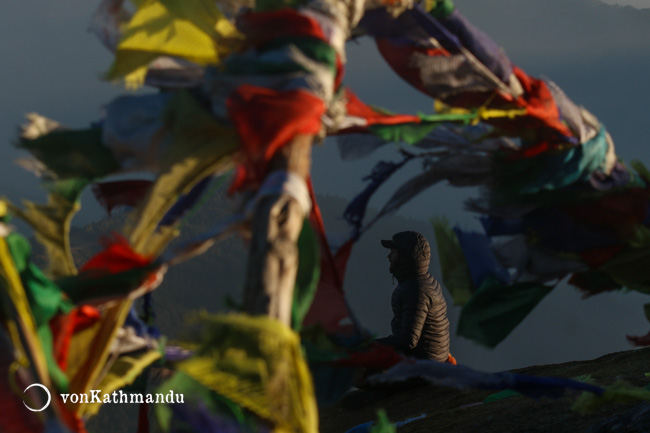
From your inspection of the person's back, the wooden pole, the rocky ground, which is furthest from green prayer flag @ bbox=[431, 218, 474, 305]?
the person's back

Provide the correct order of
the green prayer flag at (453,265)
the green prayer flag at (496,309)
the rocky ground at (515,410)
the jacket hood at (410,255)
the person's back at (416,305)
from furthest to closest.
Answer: the jacket hood at (410,255)
the person's back at (416,305)
the rocky ground at (515,410)
the green prayer flag at (453,265)
the green prayer flag at (496,309)

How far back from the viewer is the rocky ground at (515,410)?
10.2 feet

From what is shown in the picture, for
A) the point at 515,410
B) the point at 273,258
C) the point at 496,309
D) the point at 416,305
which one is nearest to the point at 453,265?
the point at 496,309

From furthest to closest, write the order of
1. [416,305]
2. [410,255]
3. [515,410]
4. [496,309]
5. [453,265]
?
[410,255] < [416,305] < [515,410] < [453,265] < [496,309]

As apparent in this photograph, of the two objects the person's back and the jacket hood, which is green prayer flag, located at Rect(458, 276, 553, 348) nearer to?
the person's back

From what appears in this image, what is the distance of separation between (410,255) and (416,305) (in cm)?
39

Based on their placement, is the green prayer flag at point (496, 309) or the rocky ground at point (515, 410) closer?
the green prayer flag at point (496, 309)

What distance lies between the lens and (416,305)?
205 inches

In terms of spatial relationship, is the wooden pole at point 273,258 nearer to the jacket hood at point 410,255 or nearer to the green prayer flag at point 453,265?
the green prayer flag at point 453,265

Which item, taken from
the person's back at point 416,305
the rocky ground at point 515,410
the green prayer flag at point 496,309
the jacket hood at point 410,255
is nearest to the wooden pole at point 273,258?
the green prayer flag at point 496,309

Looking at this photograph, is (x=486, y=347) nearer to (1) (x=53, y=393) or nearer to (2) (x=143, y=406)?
(2) (x=143, y=406)

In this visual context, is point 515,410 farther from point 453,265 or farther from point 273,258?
point 273,258

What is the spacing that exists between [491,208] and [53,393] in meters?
1.50

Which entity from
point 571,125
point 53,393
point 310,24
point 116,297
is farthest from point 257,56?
point 571,125
